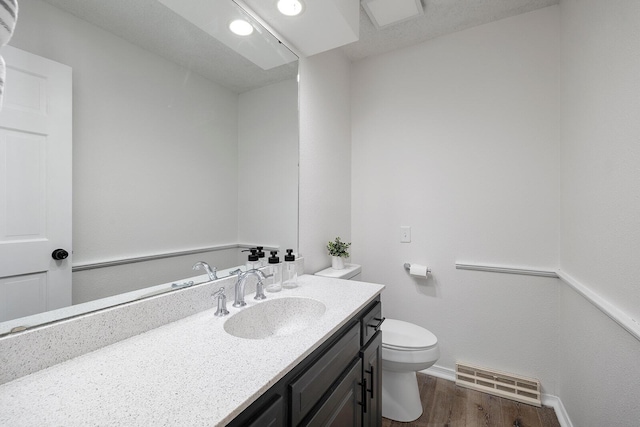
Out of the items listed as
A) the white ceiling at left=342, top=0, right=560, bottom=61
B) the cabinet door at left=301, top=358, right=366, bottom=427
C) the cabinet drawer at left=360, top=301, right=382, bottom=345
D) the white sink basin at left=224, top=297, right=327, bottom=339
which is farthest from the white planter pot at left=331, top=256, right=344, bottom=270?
the white ceiling at left=342, top=0, right=560, bottom=61

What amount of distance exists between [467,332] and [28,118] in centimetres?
242

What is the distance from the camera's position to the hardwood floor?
1.62 meters

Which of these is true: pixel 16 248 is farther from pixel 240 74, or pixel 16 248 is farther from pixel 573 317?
pixel 573 317

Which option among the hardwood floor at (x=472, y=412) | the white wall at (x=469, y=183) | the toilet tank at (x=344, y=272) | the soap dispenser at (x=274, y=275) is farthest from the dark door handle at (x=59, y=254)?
the white wall at (x=469, y=183)

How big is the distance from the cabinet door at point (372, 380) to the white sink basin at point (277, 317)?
28 centimetres

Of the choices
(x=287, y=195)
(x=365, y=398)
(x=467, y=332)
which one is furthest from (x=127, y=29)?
(x=467, y=332)

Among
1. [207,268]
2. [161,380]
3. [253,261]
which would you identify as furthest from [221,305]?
[161,380]

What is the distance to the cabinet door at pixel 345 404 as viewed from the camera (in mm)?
908

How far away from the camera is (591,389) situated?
1277 millimetres

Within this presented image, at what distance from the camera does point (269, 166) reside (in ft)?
5.15

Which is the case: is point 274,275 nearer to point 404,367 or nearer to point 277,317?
point 277,317

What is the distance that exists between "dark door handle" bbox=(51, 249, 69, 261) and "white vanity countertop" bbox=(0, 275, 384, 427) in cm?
28

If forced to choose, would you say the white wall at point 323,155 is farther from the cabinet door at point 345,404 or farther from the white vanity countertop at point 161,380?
the white vanity countertop at point 161,380

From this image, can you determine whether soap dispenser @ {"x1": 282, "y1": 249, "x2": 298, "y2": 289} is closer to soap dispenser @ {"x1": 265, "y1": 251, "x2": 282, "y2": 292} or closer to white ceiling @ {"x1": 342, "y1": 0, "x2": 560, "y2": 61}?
soap dispenser @ {"x1": 265, "y1": 251, "x2": 282, "y2": 292}
